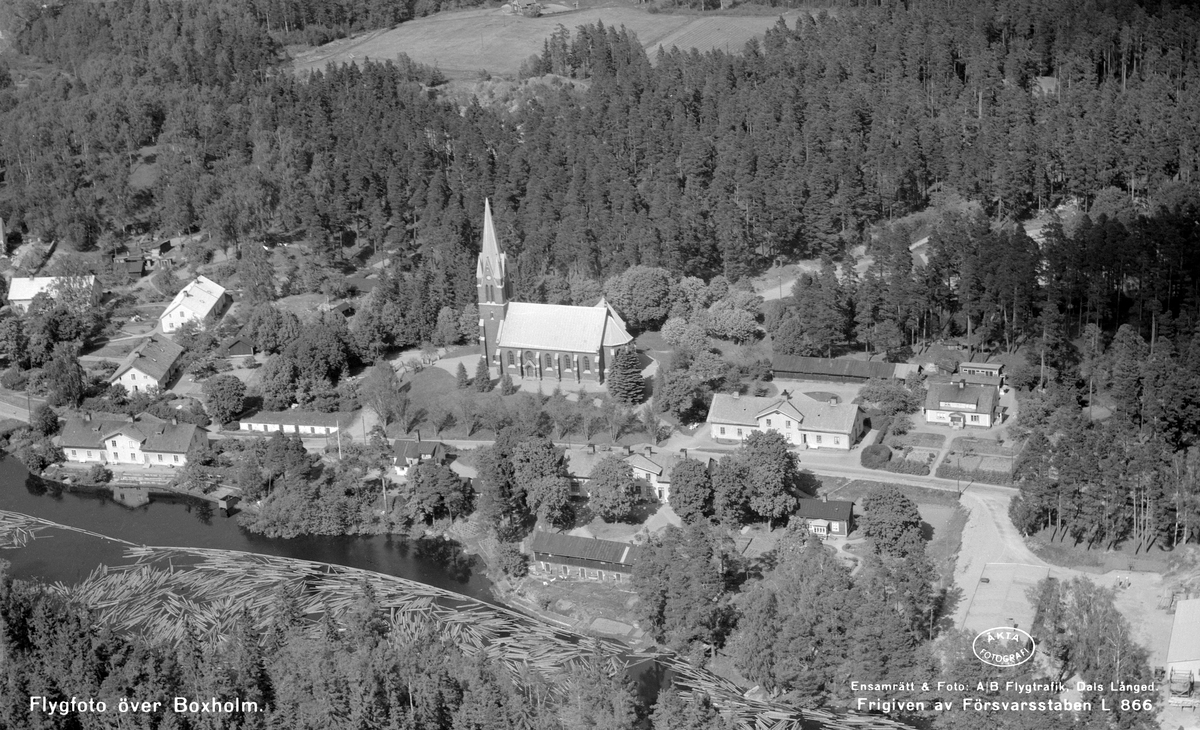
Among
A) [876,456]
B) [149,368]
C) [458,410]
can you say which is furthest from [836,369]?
[149,368]

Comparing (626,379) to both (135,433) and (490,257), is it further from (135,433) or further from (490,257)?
(135,433)

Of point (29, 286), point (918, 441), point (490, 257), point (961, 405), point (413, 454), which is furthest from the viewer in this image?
point (29, 286)

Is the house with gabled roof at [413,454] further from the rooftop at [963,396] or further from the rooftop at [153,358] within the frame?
the rooftop at [963,396]

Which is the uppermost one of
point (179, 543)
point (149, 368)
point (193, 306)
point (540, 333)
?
point (540, 333)

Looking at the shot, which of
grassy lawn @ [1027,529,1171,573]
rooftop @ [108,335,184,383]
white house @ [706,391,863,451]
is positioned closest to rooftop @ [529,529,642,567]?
white house @ [706,391,863,451]

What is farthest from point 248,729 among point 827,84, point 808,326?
point 827,84

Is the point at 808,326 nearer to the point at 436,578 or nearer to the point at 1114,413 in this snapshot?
the point at 1114,413
